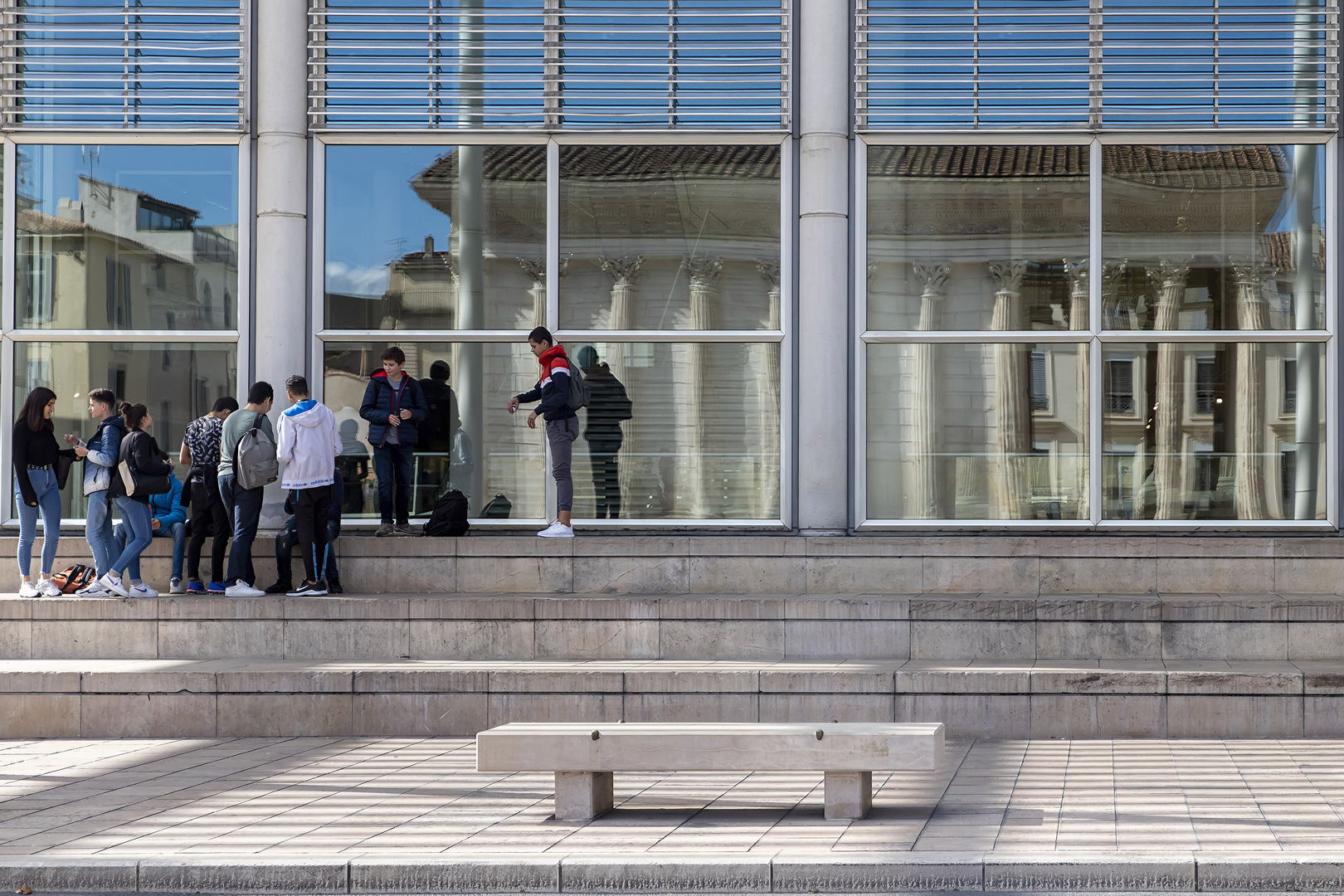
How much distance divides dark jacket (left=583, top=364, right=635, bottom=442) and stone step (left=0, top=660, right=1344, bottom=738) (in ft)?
11.1

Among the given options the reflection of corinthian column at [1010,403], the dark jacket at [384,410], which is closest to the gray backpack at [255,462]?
the dark jacket at [384,410]

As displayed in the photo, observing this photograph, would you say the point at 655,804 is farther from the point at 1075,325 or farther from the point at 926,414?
the point at 1075,325

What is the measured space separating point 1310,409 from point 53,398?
10282 millimetres

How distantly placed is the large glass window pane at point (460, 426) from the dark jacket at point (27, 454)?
2.45 m

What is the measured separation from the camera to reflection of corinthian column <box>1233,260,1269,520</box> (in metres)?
12.4

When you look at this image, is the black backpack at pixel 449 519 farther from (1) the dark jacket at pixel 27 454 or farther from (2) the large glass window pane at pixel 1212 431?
(2) the large glass window pane at pixel 1212 431

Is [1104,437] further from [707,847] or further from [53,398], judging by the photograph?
[53,398]

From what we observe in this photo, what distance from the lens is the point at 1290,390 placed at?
12.4m

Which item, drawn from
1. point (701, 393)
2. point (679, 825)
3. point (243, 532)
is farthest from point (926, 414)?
point (679, 825)

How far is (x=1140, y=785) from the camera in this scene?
7469 millimetres

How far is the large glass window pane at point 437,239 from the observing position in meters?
12.9

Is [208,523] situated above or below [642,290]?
below

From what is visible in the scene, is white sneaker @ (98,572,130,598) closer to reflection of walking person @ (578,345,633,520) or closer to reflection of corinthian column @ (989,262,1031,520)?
reflection of walking person @ (578,345,633,520)

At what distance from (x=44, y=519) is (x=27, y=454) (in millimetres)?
519
